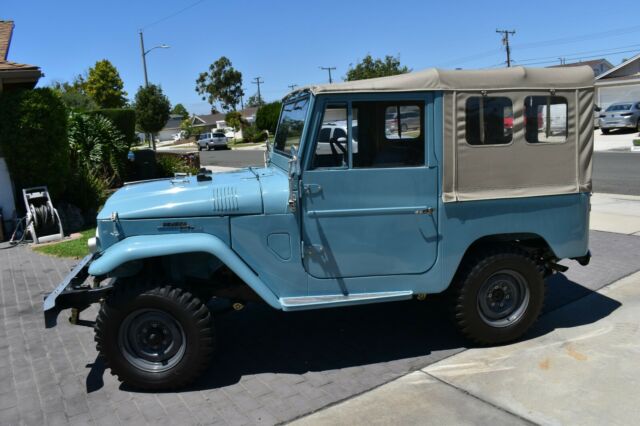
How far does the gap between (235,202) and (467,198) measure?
1.70m

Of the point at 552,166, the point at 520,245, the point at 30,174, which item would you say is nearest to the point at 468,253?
the point at 520,245

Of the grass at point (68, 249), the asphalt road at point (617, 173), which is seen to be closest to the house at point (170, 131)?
the asphalt road at point (617, 173)

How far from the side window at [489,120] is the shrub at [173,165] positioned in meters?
11.3

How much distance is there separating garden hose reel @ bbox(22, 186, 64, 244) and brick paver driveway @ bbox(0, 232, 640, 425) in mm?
3288

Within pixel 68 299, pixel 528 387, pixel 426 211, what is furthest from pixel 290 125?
pixel 528 387

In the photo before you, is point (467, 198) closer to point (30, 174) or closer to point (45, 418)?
point (45, 418)

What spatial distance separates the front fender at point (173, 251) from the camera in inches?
139

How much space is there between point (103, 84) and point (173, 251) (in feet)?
149

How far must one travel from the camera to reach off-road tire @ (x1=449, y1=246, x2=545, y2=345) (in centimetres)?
409

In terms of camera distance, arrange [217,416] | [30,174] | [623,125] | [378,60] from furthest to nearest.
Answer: [378,60]
[623,125]
[30,174]
[217,416]

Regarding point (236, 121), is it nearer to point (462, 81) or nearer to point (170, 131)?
point (170, 131)

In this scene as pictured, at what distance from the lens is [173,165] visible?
15.1m

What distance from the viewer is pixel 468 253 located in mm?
4191

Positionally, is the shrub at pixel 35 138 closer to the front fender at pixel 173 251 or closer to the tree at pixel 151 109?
the front fender at pixel 173 251
